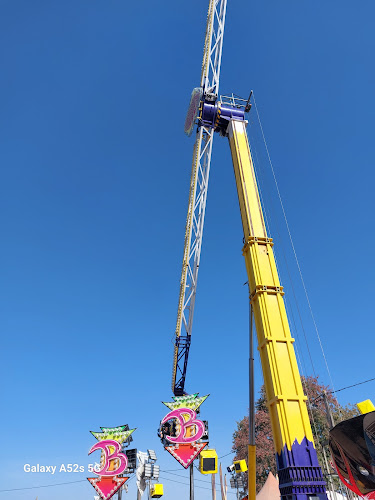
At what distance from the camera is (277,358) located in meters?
14.1

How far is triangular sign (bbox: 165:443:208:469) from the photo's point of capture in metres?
20.7

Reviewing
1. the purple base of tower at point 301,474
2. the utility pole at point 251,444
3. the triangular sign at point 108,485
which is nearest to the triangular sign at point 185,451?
the triangular sign at point 108,485

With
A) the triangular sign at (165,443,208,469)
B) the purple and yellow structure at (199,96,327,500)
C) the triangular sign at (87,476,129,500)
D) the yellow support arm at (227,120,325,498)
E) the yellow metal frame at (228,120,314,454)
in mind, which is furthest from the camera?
the triangular sign at (87,476,129,500)

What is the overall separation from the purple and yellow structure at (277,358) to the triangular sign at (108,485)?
610 inches

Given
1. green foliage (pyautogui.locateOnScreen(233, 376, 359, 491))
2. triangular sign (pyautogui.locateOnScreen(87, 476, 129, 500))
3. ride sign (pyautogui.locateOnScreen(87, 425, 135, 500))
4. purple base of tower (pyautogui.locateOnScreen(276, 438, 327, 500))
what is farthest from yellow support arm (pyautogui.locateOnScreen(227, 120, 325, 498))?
green foliage (pyautogui.locateOnScreen(233, 376, 359, 491))

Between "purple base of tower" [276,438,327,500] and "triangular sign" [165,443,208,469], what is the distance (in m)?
9.39

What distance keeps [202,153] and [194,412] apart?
19819 millimetres

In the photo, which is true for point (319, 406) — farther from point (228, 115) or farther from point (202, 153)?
point (228, 115)

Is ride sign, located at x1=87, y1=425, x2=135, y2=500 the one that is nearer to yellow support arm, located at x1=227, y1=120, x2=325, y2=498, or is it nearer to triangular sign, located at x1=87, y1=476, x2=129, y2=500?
triangular sign, located at x1=87, y1=476, x2=129, y2=500

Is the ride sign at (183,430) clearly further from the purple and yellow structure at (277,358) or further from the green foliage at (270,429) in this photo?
the green foliage at (270,429)

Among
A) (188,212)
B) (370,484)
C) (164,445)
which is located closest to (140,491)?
(164,445)

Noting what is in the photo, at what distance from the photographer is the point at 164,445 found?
21500mm

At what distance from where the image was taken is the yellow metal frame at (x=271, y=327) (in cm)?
1305

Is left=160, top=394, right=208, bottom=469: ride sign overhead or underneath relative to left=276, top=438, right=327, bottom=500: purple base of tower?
overhead
